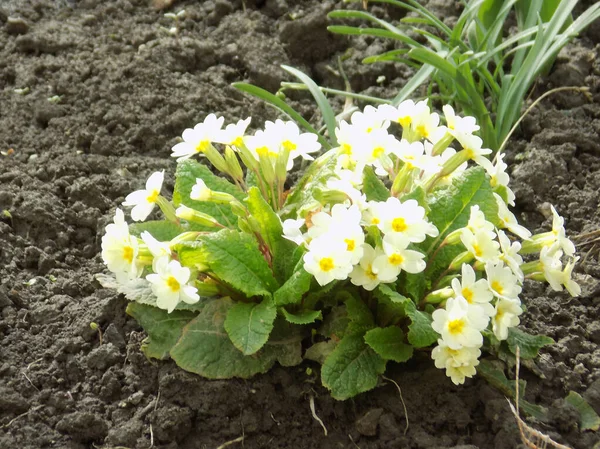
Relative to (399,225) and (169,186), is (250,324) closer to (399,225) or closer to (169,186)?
(399,225)

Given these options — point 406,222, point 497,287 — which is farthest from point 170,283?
point 497,287

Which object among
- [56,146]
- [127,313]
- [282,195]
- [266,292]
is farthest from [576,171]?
[56,146]

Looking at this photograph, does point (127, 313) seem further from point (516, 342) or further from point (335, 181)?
point (516, 342)

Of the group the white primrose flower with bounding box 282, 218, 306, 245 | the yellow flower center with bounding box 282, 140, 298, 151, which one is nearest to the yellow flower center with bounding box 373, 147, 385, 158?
the yellow flower center with bounding box 282, 140, 298, 151

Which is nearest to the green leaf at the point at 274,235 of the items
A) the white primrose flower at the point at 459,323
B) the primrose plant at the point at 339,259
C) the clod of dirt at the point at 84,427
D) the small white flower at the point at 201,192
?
the primrose plant at the point at 339,259

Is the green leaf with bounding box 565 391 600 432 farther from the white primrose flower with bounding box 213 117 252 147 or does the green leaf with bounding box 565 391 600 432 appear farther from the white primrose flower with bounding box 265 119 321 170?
the white primrose flower with bounding box 213 117 252 147

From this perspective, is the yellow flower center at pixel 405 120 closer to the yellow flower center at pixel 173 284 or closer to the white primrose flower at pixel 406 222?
the white primrose flower at pixel 406 222
